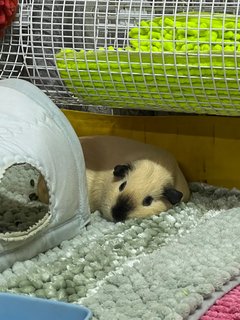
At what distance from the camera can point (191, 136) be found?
1848 millimetres

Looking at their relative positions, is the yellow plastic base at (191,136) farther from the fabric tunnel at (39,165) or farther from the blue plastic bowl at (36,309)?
the blue plastic bowl at (36,309)

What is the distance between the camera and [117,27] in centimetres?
155

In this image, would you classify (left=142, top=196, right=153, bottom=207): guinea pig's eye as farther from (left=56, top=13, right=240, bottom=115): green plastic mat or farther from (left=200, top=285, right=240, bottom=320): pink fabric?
(left=200, top=285, right=240, bottom=320): pink fabric

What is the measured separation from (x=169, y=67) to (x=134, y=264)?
1.60 feet

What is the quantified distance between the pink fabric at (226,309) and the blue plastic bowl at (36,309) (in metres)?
0.22

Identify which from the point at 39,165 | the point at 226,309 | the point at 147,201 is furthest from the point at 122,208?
the point at 226,309

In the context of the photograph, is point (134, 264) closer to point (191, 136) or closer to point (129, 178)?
point (129, 178)

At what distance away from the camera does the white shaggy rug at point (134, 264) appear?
1.09 meters

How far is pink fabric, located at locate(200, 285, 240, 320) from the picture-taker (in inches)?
42.6

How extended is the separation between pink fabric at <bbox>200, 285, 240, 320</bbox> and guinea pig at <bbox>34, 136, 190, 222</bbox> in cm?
51

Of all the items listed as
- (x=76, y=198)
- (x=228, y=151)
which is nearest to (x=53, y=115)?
(x=76, y=198)

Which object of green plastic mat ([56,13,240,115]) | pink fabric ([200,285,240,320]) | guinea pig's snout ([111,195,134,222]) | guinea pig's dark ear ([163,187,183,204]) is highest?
green plastic mat ([56,13,240,115])

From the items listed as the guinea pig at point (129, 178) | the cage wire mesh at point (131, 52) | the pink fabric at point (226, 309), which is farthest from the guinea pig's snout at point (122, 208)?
the pink fabric at point (226, 309)

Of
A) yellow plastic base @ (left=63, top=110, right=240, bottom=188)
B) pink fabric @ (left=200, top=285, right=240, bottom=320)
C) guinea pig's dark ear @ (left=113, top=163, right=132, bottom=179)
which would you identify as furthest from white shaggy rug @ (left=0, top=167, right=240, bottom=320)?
yellow plastic base @ (left=63, top=110, right=240, bottom=188)
